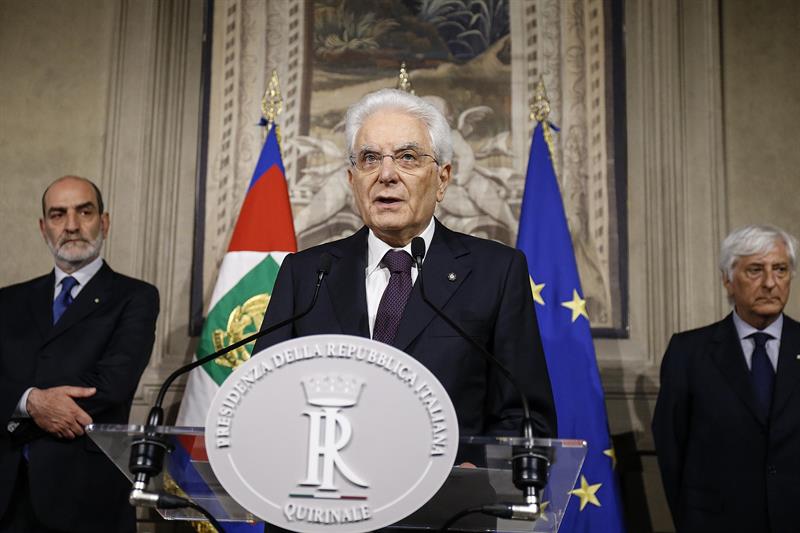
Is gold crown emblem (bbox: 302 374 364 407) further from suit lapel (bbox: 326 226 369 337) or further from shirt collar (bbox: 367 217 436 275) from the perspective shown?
shirt collar (bbox: 367 217 436 275)

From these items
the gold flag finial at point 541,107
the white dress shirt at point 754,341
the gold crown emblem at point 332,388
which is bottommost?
the gold crown emblem at point 332,388

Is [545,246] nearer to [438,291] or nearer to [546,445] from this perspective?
[438,291]

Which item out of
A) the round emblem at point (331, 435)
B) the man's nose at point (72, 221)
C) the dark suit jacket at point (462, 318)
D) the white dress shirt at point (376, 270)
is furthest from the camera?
the man's nose at point (72, 221)

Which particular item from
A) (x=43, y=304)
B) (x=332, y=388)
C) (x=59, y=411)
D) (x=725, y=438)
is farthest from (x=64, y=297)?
(x=725, y=438)

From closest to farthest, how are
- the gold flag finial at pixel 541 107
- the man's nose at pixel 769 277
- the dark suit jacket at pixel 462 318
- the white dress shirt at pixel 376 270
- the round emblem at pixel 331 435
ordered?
the round emblem at pixel 331 435 → the dark suit jacket at pixel 462 318 → the white dress shirt at pixel 376 270 → the man's nose at pixel 769 277 → the gold flag finial at pixel 541 107

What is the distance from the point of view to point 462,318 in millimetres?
2031

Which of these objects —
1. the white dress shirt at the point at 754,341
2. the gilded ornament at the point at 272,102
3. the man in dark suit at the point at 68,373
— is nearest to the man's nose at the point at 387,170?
the man in dark suit at the point at 68,373

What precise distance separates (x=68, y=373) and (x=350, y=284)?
1606 mm

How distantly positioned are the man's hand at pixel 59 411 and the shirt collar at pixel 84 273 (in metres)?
0.55

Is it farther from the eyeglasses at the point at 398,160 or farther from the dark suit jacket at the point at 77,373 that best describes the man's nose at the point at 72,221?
the eyeglasses at the point at 398,160

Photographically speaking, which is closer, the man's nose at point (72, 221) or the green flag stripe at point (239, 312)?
the man's nose at point (72, 221)

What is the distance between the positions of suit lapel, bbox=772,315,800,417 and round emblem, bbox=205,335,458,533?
2.44m

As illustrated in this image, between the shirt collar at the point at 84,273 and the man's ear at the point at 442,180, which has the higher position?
the man's ear at the point at 442,180

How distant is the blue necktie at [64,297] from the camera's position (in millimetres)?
3498
